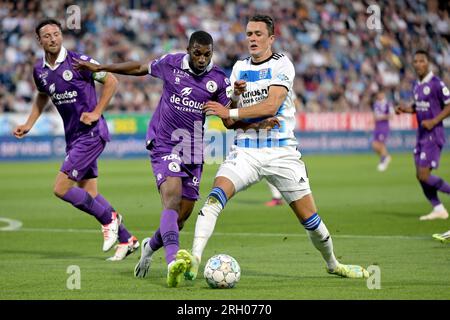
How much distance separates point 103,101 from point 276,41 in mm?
27533

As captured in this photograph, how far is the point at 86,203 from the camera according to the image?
37.1 ft

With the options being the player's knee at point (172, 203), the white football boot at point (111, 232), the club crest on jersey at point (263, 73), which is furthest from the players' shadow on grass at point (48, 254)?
the club crest on jersey at point (263, 73)

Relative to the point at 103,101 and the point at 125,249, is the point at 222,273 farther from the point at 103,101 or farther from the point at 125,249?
the point at 103,101

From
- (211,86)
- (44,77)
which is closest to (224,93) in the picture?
(211,86)

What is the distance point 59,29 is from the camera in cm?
1139

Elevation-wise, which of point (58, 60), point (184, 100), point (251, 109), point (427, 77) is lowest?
point (251, 109)

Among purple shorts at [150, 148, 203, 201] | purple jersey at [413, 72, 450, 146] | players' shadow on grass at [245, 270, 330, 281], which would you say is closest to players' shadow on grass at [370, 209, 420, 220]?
purple jersey at [413, 72, 450, 146]

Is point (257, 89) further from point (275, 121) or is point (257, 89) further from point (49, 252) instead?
point (49, 252)

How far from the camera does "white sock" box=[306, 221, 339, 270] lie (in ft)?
29.5

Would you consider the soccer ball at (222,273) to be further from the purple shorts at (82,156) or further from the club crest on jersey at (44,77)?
the club crest on jersey at (44,77)

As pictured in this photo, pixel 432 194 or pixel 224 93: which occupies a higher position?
pixel 224 93

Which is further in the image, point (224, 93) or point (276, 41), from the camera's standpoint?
point (276, 41)

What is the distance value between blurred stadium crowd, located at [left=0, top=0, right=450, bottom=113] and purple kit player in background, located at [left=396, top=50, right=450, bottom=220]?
1918cm

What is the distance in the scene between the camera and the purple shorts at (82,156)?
37.6ft
